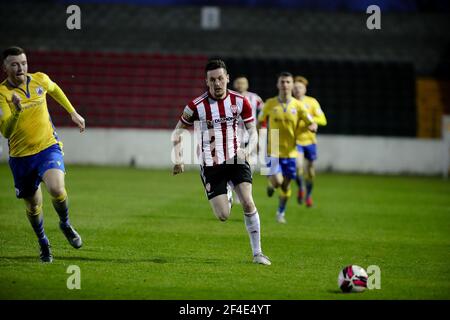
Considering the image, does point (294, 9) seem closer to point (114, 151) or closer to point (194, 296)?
point (114, 151)

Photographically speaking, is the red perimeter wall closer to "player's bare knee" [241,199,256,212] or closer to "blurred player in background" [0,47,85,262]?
"player's bare knee" [241,199,256,212]

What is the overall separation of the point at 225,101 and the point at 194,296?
295 cm

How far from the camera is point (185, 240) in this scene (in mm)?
11477

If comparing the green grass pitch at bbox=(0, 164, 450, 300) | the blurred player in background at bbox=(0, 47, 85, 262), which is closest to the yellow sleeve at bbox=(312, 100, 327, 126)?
the green grass pitch at bbox=(0, 164, 450, 300)

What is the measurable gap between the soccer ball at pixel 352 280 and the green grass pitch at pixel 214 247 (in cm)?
10

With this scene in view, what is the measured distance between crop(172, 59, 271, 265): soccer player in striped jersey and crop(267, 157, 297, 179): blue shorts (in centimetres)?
418

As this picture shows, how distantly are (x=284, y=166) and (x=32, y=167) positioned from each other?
5.91m

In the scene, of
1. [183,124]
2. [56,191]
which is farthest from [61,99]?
[183,124]

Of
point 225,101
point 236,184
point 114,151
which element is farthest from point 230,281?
point 114,151

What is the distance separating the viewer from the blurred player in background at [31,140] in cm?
911

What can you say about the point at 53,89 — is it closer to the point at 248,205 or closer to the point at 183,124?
the point at 183,124

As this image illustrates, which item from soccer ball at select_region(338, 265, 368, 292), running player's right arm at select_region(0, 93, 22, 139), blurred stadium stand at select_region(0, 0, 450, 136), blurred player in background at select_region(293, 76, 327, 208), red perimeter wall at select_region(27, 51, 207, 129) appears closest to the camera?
soccer ball at select_region(338, 265, 368, 292)

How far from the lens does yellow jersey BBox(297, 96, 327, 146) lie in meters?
16.3

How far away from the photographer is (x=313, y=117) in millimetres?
16375
